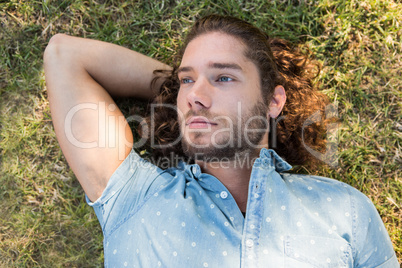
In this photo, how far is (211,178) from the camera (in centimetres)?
258

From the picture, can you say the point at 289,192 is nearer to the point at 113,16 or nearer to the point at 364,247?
the point at 364,247

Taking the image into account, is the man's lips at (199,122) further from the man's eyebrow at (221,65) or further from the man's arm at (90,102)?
the man's arm at (90,102)

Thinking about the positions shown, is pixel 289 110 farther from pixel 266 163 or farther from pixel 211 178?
pixel 211 178

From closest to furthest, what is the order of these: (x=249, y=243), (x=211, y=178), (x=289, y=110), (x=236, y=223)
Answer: (x=249, y=243) < (x=236, y=223) < (x=211, y=178) < (x=289, y=110)

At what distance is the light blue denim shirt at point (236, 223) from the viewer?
7.47 feet

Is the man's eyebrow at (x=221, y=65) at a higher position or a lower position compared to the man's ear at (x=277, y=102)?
higher

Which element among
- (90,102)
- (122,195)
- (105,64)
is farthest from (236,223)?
(105,64)

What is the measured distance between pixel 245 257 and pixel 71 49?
78.9 inches

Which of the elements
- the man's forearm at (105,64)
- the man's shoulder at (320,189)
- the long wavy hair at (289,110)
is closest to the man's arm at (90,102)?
the man's forearm at (105,64)

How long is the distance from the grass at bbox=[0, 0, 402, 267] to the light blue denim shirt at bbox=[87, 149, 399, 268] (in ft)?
2.38

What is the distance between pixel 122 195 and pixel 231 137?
2.93 ft

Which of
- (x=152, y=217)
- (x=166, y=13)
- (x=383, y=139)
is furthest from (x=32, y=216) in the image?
(x=383, y=139)

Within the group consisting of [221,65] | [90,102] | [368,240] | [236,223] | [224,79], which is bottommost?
[368,240]

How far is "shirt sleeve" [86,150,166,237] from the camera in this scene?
2.50m
